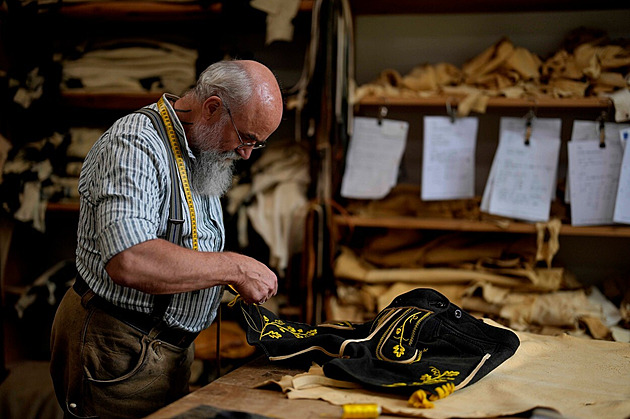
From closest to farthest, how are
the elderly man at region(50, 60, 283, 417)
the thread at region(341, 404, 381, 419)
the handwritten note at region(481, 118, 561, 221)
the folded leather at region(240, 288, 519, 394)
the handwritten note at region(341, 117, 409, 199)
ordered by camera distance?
the thread at region(341, 404, 381, 419), the folded leather at region(240, 288, 519, 394), the elderly man at region(50, 60, 283, 417), the handwritten note at region(481, 118, 561, 221), the handwritten note at region(341, 117, 409, 199)

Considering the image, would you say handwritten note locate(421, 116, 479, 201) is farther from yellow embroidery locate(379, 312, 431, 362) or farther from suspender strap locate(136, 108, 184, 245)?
suspender strap locate(136, 108, 184, 245)

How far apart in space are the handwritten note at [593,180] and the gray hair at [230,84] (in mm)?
1399

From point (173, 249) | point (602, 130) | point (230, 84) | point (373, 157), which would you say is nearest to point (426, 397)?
point (173, 249)

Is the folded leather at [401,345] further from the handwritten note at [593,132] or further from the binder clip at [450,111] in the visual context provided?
the handwritten note at [593,132]

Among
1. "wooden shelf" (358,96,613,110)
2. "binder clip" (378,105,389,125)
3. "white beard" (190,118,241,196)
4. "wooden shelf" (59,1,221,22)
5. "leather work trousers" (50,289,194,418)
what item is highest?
"wooden shelf" (59,1,221,22)

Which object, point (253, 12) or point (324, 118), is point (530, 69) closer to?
point (324, 118)

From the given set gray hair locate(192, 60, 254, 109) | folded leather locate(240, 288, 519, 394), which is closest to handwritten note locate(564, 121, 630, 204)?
folded leather locate(240, 288, 519, 394)

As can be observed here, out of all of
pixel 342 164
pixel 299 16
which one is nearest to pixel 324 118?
pixel 342 164

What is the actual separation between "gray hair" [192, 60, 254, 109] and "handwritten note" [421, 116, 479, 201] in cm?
110

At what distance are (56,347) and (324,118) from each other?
124 cm

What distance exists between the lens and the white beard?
4.90 ft

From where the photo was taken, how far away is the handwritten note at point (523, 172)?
230cm

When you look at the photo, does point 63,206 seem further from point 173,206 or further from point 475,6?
point 475,6

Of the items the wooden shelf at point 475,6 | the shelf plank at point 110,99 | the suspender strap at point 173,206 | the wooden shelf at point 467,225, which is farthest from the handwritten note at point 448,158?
the suspender strap at point 173,206
